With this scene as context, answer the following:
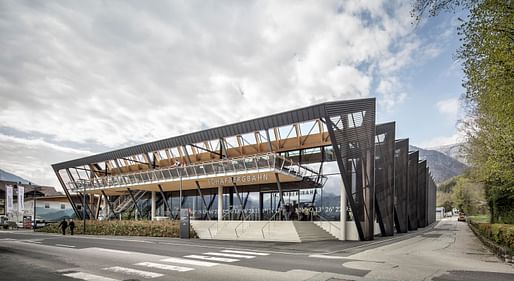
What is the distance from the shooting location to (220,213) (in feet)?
109

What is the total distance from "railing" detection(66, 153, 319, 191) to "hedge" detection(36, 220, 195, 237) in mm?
4177

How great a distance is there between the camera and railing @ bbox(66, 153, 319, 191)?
2653 cm

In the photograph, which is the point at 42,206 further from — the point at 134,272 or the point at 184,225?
the point at 134,272

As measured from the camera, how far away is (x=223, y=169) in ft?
97.5

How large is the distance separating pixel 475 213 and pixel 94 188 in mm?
85294

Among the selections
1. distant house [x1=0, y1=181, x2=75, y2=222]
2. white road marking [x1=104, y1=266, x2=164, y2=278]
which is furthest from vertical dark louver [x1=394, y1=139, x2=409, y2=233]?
distant house [x1=0, y1=181, x2=75, y2=222]

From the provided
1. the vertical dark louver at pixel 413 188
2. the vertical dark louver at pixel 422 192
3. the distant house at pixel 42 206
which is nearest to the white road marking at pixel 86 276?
the vertical dark louver at pixel 413 188

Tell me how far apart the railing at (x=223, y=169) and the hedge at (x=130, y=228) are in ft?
13.7

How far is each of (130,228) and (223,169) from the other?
11.1m

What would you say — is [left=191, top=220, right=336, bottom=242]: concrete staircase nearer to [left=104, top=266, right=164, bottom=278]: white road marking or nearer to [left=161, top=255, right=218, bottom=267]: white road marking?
[left=161, top=255, right=218, bottom=267]: white road marking

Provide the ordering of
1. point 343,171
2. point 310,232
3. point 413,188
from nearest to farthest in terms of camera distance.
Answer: point 343,171, point 310,232, point 413,188

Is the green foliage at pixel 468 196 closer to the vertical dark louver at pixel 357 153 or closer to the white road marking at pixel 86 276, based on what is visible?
the vertical dark louver at pixel 357 153

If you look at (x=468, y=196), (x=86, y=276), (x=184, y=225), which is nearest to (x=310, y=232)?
(x=184, y=225)

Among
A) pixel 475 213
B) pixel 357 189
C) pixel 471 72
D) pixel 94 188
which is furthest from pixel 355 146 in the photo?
pixel 475 213
